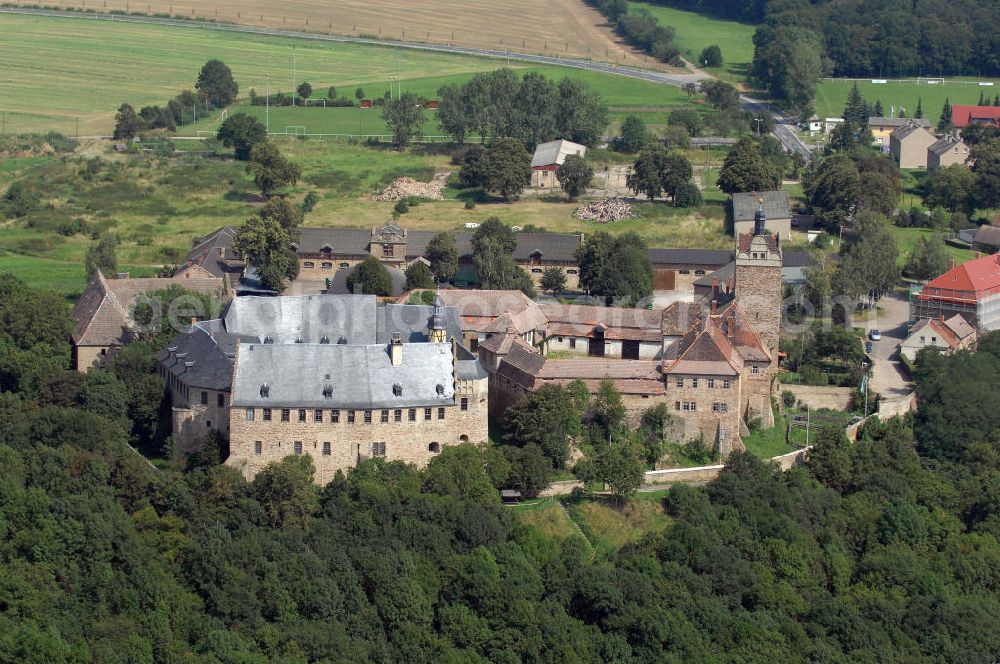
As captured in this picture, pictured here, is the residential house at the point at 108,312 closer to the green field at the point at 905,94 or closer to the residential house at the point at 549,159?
the residential house at the point at 549,159

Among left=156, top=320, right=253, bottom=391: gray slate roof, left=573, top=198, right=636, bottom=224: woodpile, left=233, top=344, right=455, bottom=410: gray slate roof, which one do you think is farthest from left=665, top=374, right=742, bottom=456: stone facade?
left=573, top=198, right=636, bottom=224: woodpile

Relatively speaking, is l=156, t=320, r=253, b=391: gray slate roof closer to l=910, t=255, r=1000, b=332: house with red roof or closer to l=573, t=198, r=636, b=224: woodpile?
l=910, t=255, r=1000, b=332: house with red roof

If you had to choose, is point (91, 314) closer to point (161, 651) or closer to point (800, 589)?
point (161, 651)

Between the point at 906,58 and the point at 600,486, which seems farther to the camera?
the point at 906,58

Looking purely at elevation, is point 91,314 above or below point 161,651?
above

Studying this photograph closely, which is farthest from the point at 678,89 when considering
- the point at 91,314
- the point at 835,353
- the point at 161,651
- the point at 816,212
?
the point at 161,651

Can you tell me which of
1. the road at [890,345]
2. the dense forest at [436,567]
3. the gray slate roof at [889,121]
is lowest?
the dense forest at [436,567]

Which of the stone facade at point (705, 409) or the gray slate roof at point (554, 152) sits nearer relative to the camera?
the stone facade at point (705, 409)

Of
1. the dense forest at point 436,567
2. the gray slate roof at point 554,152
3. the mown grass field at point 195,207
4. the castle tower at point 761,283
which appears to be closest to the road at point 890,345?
the castle tower at point 761,283
